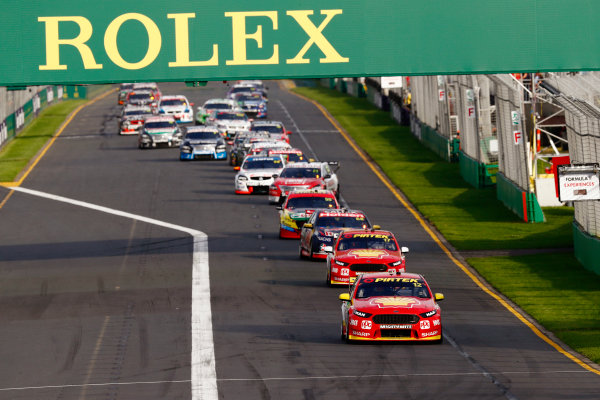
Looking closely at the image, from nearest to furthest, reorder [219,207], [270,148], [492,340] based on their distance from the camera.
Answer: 1. [492,340]
2. [219,207]
3. [270,148]

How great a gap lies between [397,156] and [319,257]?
3019 centimetres

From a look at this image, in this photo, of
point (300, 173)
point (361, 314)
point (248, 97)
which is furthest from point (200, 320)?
point (248, 97)

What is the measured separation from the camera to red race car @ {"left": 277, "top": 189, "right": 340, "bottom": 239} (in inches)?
1622

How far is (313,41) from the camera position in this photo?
26.5 m

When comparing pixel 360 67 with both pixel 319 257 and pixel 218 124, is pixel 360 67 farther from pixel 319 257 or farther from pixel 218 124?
pixel 218 124

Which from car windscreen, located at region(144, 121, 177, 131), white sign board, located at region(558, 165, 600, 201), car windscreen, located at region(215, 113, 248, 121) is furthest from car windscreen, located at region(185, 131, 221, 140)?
white sign board, located at region(558, 165, 600, 201)

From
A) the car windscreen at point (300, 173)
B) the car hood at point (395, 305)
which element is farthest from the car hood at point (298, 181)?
the car hood at point (395, 305)

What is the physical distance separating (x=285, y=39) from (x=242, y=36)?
872mm

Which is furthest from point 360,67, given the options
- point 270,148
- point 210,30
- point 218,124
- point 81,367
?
point 218,124

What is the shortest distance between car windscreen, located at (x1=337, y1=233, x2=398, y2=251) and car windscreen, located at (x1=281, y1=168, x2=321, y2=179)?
645 inches

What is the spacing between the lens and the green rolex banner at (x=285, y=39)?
85.9 feet

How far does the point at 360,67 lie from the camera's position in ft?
87.3

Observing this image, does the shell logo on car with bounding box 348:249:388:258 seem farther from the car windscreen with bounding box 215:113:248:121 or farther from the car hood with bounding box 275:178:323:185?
the car windscreen with bounding box 215:113:248:121

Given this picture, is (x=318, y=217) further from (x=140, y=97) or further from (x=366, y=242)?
(x=140, y=97)
